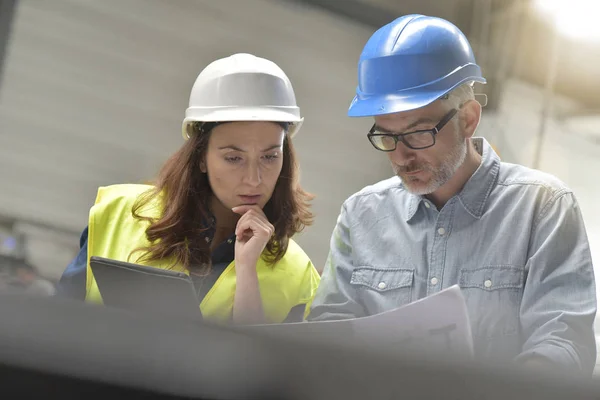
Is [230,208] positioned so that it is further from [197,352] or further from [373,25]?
[373,25]

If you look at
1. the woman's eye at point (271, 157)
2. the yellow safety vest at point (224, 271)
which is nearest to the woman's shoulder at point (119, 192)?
Answer: the yellow safety vest at point (224, 271)

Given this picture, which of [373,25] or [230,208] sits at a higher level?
[373,25]

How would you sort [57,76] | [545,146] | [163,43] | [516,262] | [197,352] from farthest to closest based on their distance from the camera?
[545,146] → [163,43] → [57,76] → [516,262] → [197,352]

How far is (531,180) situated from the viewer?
1817 mm

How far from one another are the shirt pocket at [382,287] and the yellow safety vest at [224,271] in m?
0.24

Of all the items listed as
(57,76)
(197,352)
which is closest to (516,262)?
(197,352)

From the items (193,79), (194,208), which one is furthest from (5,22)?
(194,208)

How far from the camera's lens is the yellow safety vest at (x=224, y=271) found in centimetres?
207

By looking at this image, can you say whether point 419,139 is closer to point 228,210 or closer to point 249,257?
point 249,257

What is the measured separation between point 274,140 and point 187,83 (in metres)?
4.73

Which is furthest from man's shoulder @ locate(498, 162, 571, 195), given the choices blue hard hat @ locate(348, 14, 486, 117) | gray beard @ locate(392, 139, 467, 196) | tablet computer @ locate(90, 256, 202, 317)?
tablet computer @ locate(90, 256, 202, 317)

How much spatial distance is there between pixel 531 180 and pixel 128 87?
5126mm

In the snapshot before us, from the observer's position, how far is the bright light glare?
7246 mm

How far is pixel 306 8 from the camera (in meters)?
7.05
